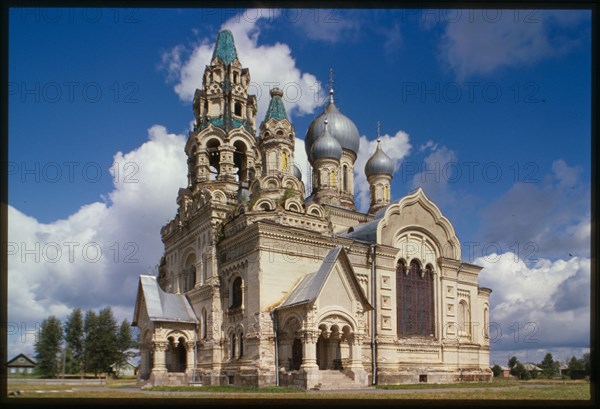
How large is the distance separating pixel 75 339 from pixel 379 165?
24.4 meters

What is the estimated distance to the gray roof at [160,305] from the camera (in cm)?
2901

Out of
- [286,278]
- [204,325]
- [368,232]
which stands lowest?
[204,325]

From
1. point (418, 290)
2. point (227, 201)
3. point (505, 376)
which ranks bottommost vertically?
point (505, 376)

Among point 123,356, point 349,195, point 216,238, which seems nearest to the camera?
point 216,238

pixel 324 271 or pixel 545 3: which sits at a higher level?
pixel 545 3

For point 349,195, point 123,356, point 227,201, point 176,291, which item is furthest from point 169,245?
point 123,356

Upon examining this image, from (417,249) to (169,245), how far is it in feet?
45.0

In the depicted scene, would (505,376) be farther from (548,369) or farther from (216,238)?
(216,238)

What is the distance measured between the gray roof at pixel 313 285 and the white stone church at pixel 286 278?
70 millimetres

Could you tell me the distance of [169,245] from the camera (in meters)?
35.6

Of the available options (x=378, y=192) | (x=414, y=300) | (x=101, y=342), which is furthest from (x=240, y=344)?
(x=101, y=342)

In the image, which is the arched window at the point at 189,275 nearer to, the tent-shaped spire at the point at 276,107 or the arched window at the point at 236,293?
the arched window at the point at 236,293

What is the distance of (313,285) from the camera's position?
85.4 feet

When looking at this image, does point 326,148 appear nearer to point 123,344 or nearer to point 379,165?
point 379,165
